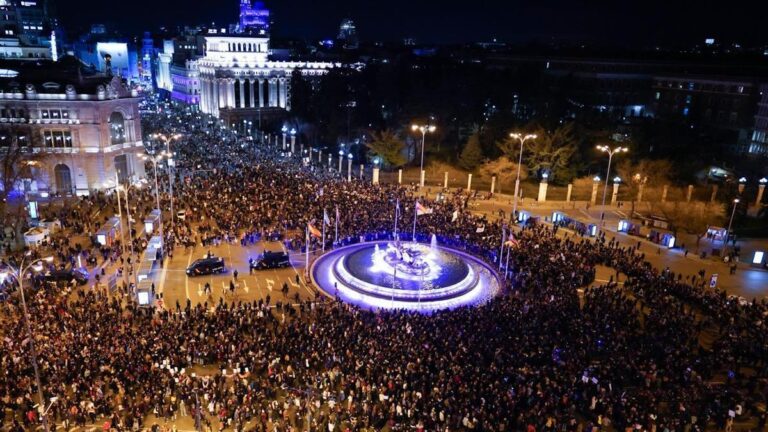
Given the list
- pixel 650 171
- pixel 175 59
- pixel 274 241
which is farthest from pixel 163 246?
pixel 175 59

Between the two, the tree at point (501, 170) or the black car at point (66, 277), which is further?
the tree at point (501, 170)

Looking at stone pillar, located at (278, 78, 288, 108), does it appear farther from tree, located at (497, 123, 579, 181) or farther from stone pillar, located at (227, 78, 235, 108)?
tree, located at (497, 123, 579, 181)

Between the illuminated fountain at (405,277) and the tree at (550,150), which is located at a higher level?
the tree at (550,150)

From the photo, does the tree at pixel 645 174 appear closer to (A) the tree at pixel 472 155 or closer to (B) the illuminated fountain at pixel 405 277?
(A) the tree at pixel 472 155

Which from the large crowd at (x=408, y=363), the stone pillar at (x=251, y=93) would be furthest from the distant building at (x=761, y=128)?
the stone pillar at (x=251, y=93)

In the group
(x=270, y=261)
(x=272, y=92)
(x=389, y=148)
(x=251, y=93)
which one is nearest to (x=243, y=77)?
(x=251, y=93)

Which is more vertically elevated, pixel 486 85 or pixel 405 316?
pixel 486 85

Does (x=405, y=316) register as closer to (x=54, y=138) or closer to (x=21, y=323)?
(x=21, y=323)
